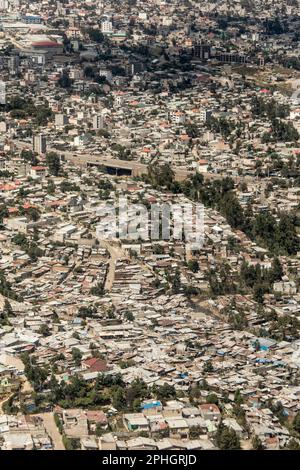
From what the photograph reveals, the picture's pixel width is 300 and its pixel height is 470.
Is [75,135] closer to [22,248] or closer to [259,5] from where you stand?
[22,248]

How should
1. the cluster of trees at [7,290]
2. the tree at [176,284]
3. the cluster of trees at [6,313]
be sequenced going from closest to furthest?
the cluster of trees at [6,313] → the cluster of trees at [7,290] → the tree at [176,284]

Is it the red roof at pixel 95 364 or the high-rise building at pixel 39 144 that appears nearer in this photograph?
the red roof at pixel 95 364

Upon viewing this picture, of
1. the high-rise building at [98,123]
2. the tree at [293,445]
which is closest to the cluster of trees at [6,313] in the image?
the tree at [293,445]

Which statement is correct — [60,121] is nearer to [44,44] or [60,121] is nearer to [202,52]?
[202,52]

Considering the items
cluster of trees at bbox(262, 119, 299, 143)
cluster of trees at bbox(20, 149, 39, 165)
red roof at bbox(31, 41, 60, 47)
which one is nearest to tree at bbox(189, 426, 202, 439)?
cluster of trees at bbox(20, 149, 39, 165)

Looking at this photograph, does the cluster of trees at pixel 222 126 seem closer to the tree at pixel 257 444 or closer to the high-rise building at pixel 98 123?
the high-rise building at pixel 98 123
